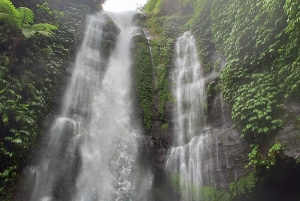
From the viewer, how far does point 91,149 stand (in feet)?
31.9

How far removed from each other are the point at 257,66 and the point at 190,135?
3.57 metres

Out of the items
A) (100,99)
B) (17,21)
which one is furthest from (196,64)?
(17,21)

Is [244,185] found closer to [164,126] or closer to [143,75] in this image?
[164,126]

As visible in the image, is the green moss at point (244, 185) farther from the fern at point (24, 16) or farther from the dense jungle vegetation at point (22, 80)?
the fern at point (24, 16)

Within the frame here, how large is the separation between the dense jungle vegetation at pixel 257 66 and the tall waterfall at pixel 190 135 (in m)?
0.66

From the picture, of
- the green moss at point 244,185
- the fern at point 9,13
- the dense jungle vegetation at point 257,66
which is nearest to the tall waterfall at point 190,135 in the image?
the dense jungle vegetation at point 257,66

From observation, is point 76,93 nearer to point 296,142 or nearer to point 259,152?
point 259,152

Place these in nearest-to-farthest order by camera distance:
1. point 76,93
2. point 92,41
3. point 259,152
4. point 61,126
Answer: point 259,152
point 61,126
point 76,93
point 92,41

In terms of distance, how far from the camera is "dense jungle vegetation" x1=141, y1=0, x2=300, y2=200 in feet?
23.6

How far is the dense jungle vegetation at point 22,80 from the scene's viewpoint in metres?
7.71

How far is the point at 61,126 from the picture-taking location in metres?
9.83

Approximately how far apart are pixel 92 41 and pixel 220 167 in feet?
36.8

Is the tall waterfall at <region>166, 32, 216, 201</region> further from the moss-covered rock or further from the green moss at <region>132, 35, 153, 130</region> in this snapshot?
the moss-covered rock

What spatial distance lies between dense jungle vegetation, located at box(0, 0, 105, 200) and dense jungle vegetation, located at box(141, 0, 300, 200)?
519 cm
